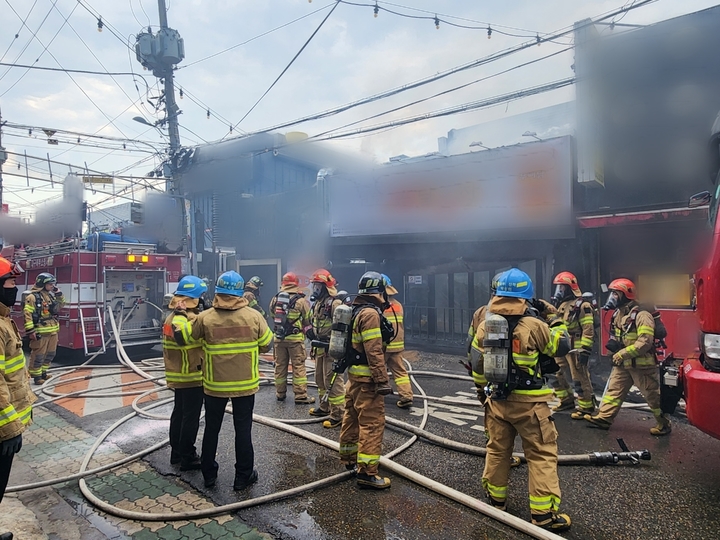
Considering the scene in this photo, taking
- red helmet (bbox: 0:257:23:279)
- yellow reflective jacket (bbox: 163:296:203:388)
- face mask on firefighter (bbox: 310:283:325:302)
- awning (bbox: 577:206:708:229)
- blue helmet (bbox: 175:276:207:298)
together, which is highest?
awning (bbox: 577:206:708:229)

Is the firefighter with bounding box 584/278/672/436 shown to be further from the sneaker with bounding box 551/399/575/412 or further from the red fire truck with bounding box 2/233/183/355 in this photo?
the red fire truck with bounding box 2/233/183/355

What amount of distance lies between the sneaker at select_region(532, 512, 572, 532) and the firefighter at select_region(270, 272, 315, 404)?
3.98 meters

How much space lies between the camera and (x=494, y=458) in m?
3.26

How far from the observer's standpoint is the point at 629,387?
16.5 ft

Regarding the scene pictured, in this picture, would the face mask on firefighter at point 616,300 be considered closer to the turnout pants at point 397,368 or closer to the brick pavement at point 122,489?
the turnout pants at point 397,368

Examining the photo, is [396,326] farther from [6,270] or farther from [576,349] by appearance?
[6,270]

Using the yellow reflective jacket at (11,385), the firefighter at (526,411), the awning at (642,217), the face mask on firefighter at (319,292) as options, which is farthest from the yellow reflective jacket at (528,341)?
the awning at (642,217)

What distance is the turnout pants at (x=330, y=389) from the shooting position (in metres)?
5.52

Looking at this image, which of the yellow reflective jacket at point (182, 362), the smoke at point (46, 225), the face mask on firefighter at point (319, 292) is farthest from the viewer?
the smoke at point (46, 225)

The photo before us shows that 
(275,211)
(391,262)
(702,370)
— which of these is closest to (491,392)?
(702,370)

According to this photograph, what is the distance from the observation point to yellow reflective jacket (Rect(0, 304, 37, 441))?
8.96 feet

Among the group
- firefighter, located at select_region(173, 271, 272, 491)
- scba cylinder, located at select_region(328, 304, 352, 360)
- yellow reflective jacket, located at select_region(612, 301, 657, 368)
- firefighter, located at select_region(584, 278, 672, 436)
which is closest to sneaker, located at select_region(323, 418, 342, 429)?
firefighter, located at select_region(173, 271, 272, 491)

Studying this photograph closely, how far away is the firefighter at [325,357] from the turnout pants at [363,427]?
1.21 m

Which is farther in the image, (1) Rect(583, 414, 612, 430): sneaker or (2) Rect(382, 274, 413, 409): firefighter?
(2) Rect(382, 274, 413, 409): firefighter
